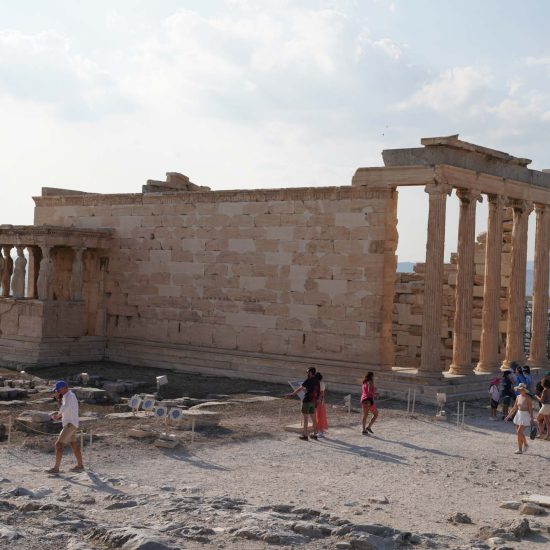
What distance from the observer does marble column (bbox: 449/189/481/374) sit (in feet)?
76.7

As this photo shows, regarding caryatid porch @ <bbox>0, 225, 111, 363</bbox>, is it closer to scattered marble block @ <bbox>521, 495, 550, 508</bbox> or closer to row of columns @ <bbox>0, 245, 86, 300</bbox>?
row of columns @ <bbox>0, 245, 86, 300</bbox>

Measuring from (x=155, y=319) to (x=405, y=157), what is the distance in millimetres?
9219

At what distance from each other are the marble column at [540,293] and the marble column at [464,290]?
4069 millimetres

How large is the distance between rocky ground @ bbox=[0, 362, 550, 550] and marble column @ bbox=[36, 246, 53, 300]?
9076 millimetres

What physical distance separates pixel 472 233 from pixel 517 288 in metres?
3.25

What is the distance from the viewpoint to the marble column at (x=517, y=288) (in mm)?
25797

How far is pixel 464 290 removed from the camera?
76.7 feet

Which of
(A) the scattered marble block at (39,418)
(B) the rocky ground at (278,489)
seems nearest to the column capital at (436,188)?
(B) the rocky ground at (278,489)

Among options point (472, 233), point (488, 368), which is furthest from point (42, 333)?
point (488, 368)

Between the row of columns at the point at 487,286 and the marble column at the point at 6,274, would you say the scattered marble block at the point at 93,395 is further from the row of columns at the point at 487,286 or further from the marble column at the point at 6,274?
the marble column at the point at 6,274

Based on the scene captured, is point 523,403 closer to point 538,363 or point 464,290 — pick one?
point 464,290

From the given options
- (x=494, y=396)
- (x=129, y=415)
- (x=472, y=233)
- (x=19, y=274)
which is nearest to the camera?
(x=129, y=415)

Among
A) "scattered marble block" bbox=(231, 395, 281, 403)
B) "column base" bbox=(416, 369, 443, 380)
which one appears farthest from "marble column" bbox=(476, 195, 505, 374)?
"scattered marble block" bbox=(231, 395, 281, 403)

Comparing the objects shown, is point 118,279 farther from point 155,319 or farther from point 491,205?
point 491,205
